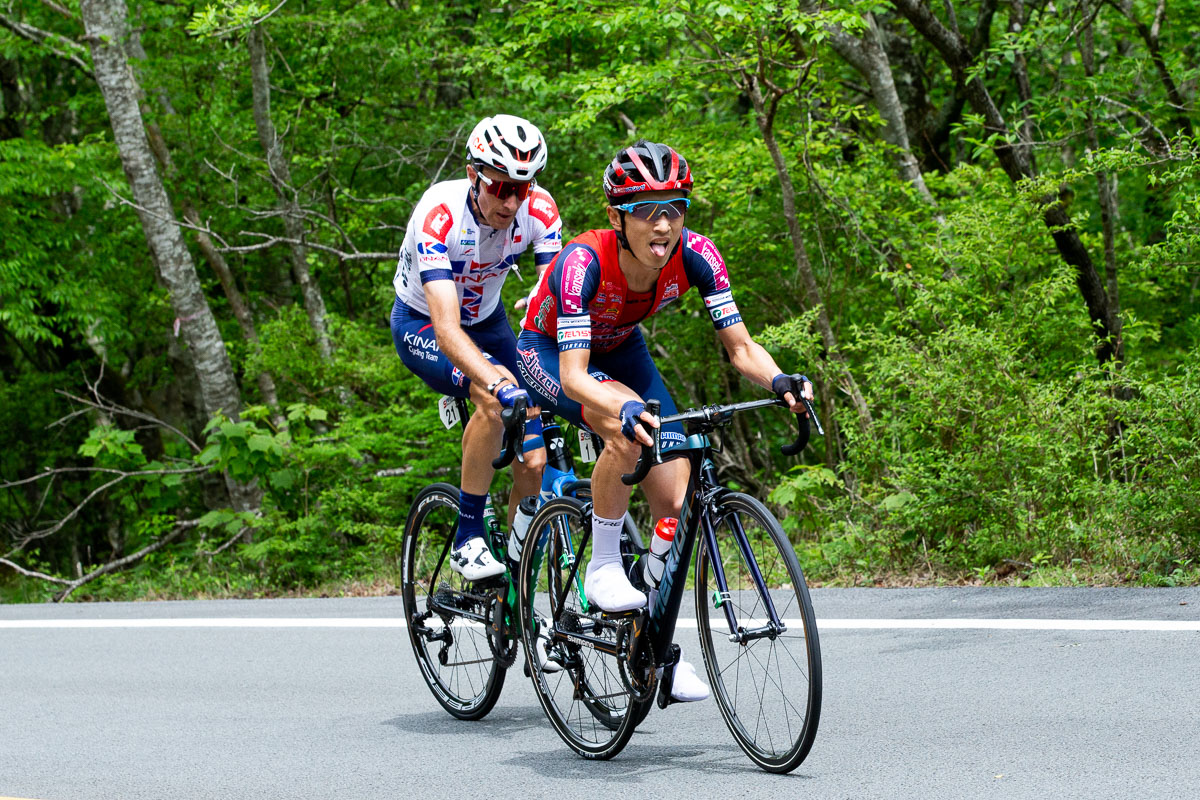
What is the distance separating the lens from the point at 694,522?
4.37 meters

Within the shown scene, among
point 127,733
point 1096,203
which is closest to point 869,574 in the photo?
point 127,733

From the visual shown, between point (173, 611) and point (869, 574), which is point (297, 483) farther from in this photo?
point (869, 574)

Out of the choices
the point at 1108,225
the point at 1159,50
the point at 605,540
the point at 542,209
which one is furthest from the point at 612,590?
the point at 1159,50

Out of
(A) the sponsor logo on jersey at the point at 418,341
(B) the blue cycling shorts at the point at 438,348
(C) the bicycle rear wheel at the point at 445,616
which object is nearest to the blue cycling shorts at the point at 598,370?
(B) the blue cycling shorts at the point at 438,348

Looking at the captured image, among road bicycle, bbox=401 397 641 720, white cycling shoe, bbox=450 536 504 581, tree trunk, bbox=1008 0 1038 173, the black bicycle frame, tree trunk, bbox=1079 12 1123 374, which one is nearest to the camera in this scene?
the black bicycle frame

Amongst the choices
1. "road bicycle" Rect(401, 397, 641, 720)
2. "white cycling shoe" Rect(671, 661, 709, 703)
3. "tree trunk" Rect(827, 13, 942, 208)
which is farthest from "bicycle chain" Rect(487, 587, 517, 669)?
"tree trunk" Rect(827, 13, 942, 208)

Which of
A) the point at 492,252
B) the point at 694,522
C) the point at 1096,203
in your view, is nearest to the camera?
the point at 694,522

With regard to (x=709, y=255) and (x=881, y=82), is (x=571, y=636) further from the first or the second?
(x=881, y=82)

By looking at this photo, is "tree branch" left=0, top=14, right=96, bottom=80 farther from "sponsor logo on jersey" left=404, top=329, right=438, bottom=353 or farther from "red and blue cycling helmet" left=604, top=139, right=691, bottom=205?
"red and blue cycling helmet" left=604, top=139, right=691, bottom=205

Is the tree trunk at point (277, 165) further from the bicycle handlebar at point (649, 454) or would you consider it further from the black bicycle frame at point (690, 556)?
the bicycle handlebar at point (649, 454)

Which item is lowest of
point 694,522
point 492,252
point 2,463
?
point 2,463

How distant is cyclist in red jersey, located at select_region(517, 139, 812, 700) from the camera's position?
4379mm

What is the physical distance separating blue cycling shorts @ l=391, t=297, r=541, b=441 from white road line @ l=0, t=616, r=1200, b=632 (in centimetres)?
182

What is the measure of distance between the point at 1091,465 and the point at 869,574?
1.80 metres
